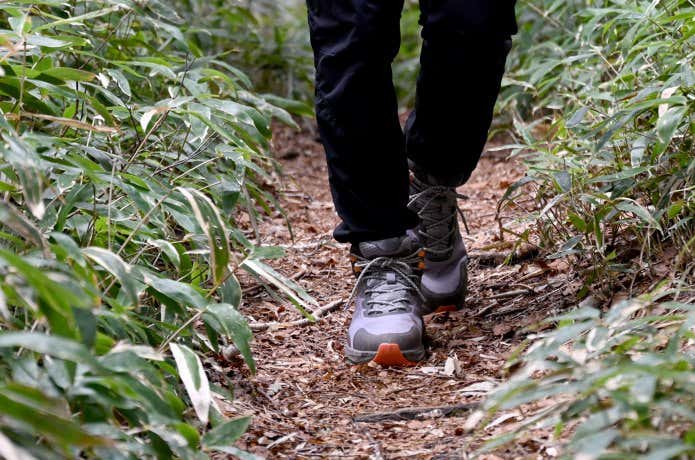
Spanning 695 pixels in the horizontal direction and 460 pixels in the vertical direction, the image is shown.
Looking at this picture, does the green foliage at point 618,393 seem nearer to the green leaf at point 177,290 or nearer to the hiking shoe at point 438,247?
the green leaf at point 177,290

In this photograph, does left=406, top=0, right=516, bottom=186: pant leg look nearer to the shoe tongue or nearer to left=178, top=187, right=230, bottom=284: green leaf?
the shoe tongue

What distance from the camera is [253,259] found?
1.49 m

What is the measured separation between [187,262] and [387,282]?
458 millimetres

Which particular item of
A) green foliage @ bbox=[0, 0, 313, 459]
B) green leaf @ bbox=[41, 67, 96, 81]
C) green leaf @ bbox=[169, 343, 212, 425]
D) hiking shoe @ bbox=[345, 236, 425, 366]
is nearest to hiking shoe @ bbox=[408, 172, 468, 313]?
hiking shoe @ bbox=[345, 236, 425, 366]

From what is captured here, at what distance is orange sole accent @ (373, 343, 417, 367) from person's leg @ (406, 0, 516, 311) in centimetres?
30

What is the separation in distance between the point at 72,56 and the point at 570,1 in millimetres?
1792

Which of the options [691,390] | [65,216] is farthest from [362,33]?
[691,390]

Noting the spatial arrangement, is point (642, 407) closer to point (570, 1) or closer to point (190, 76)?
point (190, 76)

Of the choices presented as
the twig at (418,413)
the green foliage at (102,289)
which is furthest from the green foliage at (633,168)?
the green foliage at (102,289)

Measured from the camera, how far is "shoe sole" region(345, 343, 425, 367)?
1835 mm

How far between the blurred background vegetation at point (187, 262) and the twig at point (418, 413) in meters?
0.15

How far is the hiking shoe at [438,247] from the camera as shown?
211cm

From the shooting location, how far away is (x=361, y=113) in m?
1.82

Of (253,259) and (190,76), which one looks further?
(190,76)
